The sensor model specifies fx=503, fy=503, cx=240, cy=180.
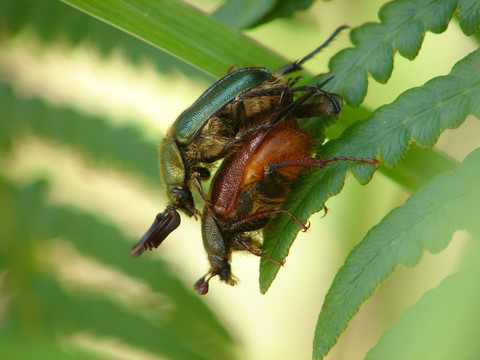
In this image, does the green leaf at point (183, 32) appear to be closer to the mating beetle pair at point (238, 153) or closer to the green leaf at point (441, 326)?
the mating beetle pair at point (238, 153)

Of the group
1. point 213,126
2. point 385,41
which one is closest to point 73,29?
point 213,126

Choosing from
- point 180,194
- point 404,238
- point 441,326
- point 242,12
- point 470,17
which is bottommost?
point 441,326

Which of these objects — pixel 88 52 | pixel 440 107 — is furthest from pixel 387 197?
pixel 88 52

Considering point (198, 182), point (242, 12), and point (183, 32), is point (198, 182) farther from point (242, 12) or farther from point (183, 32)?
point (242, 12)

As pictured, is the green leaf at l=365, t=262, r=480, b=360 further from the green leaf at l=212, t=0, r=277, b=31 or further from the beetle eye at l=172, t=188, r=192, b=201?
the green leaf at l=212, t=0, r=277, b=31

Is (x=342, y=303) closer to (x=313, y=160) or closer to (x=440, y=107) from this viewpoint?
(x=313, y=160)

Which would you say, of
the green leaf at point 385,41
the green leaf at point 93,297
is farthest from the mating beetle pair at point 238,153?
the green leaf at point 93,297
